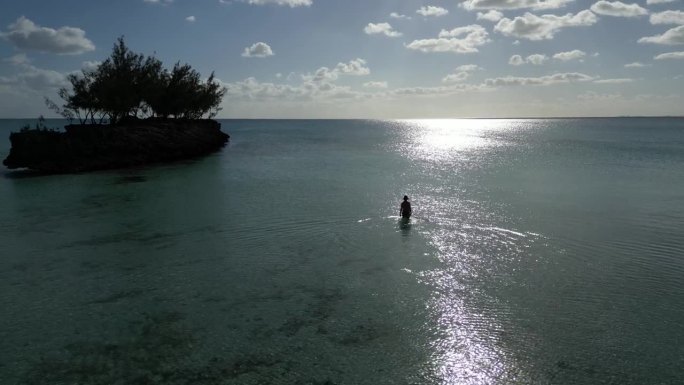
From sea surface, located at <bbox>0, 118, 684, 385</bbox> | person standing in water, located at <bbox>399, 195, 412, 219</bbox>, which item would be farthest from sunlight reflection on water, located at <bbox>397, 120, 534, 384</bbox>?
person standing in water, located at <bbox>399, 195, 412, 219</bbox>

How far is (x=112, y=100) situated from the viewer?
61.5 metres

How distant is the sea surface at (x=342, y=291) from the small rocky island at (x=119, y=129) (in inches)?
804

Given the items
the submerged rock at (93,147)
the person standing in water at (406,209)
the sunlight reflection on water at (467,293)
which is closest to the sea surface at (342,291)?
the sunlight reflection on water at (467,293)

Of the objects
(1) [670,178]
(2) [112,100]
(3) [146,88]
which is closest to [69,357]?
(1) [670,178]

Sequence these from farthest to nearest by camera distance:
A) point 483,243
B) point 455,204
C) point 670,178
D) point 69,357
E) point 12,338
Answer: point 670,178, point 455,204, point 483,243, point 12,338, point 69,357

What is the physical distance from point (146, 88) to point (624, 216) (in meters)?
65.4

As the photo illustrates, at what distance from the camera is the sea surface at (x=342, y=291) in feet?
37.3

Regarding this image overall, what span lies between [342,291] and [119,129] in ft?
175

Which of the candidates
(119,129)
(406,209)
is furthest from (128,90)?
(406,209)

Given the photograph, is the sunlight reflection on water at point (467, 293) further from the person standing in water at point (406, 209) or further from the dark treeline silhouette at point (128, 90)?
the dark treeline silhouette at point (128, 90)

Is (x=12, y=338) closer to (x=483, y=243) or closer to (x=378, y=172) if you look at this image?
(x=483, y=243)

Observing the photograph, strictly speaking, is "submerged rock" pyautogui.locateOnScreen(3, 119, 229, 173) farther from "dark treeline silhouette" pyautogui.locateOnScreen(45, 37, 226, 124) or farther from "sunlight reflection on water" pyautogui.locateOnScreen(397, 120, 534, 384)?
"sunlight reflection on water" pyautogui.locateOnScreen(397, 120, 534, 384)

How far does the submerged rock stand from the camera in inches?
1982

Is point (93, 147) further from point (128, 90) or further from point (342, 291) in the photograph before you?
point (342, 291)
